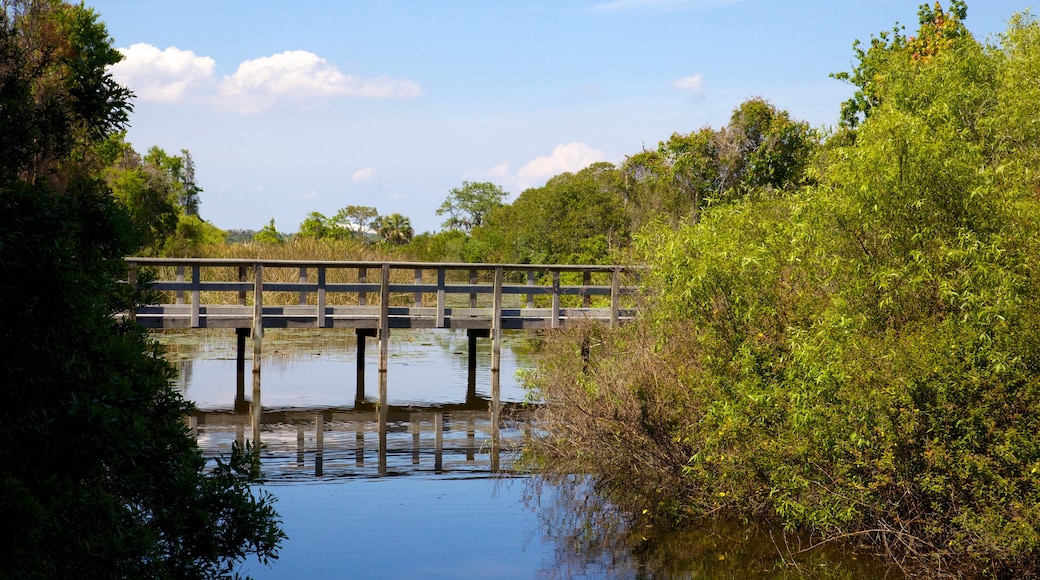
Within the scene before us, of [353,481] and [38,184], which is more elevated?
[38,184]

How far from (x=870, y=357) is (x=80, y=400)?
6.27m

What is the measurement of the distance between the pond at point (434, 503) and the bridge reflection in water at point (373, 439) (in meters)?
0.03

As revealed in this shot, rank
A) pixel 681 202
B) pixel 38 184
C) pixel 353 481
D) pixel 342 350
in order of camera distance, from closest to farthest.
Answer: pixel 38 184
pixel 353 481
pixel 342 350
pixel 681 202

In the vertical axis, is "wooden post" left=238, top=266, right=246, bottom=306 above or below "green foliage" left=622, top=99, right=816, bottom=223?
A: below

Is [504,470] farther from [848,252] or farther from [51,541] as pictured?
[51,541]

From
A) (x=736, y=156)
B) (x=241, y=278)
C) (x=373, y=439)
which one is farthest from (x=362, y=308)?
(x=736, y=156)

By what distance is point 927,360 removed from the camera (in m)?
8.73

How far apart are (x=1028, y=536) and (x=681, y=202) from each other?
3169cm

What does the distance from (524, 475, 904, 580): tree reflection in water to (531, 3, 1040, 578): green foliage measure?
24 cm

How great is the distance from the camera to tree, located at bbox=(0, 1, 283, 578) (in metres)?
5.03

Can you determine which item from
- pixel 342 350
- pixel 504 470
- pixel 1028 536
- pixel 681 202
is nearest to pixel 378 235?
pixel 681 202

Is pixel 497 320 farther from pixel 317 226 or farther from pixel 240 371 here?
pixel 317 226

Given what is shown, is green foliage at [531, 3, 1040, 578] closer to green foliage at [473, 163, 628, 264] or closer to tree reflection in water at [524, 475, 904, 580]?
tree reflection in water at [524, 475, 904, 580]

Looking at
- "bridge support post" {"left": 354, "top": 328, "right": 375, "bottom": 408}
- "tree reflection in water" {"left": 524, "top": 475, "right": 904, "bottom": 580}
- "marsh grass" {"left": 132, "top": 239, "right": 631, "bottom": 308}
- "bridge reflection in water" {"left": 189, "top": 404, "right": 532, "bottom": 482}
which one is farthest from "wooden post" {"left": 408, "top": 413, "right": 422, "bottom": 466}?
"marsh grass" {"left": 132, "top": 239, "right": 631, "bottom": 308}
